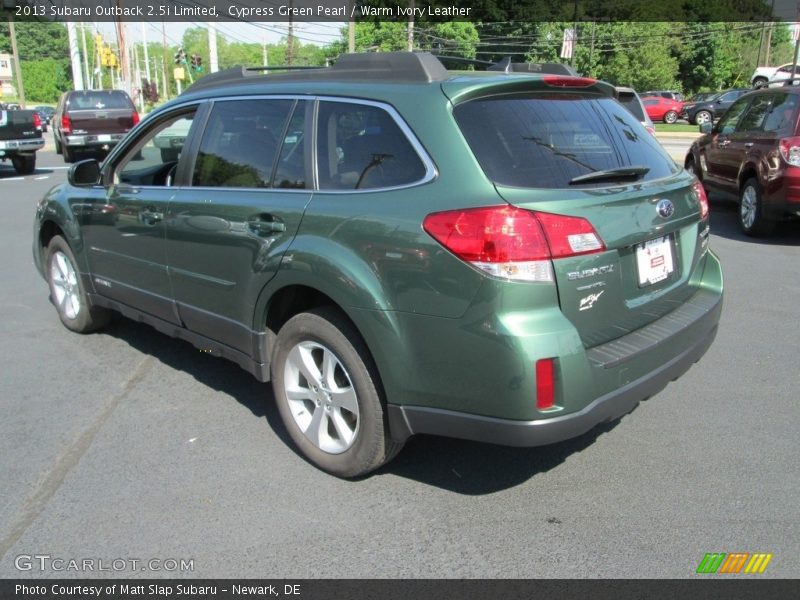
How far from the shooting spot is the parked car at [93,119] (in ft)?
65.8

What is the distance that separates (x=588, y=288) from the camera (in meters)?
2.87

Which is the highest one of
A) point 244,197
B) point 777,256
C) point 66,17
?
point 66,17

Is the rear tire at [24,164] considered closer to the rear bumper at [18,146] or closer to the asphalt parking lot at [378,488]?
the rear bumper at [18,146]

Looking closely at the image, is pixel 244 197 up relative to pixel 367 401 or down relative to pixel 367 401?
up

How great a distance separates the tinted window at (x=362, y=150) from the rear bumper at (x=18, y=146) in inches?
643

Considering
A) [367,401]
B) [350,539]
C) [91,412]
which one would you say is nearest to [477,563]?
[350,539]

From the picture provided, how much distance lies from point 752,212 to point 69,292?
7.63m

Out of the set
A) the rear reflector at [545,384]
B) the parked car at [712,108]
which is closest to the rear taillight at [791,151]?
the rear reflector at [545,384]

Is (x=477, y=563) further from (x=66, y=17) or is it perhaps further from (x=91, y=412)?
(x=66, y=17)

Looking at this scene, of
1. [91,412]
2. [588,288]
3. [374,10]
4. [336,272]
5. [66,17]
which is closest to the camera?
[588,288]

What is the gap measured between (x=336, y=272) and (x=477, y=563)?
1302mm

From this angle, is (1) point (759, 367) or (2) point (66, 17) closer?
(1) point (759, 367)

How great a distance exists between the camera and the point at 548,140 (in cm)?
312
